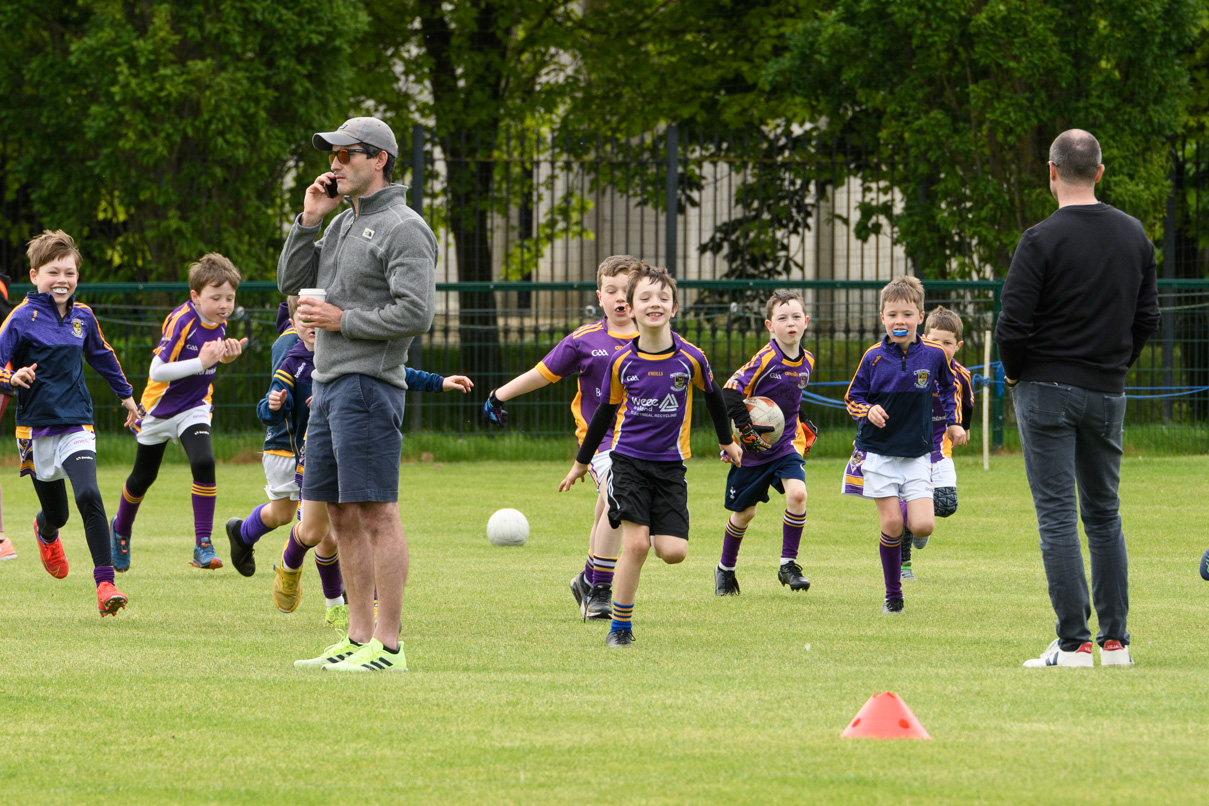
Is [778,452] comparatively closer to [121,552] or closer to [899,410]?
[899,410]

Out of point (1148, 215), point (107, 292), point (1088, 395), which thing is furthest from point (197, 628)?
point (1148, 215)

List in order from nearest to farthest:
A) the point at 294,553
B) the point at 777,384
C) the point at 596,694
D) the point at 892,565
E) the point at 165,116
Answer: the point at 596,694 → the point at 294,553 → the point at 892,565 → the point at 777,384 → the point at 165,116

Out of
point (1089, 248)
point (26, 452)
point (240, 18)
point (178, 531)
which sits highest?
point (240, 18)

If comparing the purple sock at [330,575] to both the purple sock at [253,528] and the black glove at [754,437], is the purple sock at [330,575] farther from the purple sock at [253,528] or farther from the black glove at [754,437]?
the black glove at [754,437]

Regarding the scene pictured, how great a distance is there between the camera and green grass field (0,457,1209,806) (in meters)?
4.28

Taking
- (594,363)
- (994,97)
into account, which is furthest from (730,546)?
(994,97)

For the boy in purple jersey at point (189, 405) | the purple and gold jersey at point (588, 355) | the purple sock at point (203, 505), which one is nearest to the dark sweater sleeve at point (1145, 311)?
the purple and gold jersey at point (588, 355)

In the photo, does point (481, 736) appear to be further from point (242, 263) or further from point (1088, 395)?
point (242, 263)

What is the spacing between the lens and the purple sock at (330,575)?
308 inches

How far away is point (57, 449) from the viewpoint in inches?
337

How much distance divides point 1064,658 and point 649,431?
210 cm

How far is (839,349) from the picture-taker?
1845 centimetres

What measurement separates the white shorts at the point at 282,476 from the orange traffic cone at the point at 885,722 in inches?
179

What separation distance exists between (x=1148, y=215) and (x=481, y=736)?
654 inches
